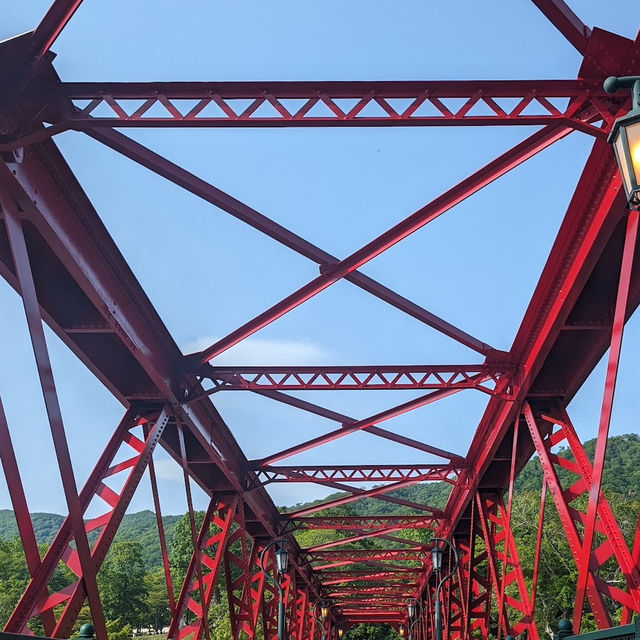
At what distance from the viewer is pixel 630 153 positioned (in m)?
4.03

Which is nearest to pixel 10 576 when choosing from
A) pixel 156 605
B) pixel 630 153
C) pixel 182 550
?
pixel 182 550

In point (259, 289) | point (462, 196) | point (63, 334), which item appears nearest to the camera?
point (462, 196)

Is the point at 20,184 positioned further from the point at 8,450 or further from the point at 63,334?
the point at 63,334

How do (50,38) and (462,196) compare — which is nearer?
(50,38)

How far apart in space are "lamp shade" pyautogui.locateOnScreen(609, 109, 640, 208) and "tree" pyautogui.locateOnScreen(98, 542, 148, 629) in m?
81.6

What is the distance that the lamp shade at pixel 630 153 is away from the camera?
3.97 meters

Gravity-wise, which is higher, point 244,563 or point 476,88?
point 476,88

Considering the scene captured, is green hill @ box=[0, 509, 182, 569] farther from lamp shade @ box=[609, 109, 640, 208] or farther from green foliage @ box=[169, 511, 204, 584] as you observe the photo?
lamp shade @ box=[609, 109, 640, 208]

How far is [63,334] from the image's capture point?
35.6ft

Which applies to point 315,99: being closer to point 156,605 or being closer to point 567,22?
point 567,22

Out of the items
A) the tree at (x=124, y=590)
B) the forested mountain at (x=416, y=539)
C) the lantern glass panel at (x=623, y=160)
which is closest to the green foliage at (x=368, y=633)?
the forested mountain at (x=416, y=539)

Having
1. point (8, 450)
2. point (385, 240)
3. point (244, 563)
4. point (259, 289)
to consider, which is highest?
point (259, 289)

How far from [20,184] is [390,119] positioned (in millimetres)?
3911

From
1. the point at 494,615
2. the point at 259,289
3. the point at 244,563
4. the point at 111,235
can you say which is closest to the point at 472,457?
the point at 244,563
